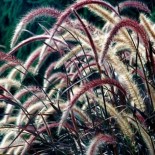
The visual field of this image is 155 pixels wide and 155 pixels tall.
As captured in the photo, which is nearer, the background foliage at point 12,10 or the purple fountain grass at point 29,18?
the purple fountain grass at point 29,18

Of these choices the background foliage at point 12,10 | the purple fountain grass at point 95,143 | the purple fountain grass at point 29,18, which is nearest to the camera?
the purple fountain grass at point 95,143

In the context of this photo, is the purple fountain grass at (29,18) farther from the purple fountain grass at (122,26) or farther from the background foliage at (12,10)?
the background foliage at (12,10)

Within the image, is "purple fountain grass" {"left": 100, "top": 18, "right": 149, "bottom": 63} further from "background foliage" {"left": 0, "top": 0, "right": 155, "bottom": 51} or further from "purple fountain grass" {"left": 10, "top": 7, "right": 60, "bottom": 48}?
"background foliage" {"left": 0, "top": 0, "right": 155, "bottom": 51}

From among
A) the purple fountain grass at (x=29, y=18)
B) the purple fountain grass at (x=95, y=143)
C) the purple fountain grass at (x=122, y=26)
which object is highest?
the purple fountain grass at (x=29, y=18)

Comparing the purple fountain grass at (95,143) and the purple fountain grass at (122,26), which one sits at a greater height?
the purple fountain grass at (122,26)

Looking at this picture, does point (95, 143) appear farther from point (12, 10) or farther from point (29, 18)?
point (12, 10)

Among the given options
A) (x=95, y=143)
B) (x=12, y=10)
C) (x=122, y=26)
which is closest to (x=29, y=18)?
(x=122, y=26)

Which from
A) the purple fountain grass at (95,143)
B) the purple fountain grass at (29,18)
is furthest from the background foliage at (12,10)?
the purple fountain grass at (95,143)

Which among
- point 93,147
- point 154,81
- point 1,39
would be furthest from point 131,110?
point 1,39

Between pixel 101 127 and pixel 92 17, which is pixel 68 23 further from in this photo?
pixel 92 17

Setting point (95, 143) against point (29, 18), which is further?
point (29, 18)

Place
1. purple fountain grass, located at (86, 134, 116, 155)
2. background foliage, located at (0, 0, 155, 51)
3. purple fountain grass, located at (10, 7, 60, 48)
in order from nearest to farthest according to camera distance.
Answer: purple fountain grass, located at (86, 134, 116, 155)
purple fountain grass, located at (10, 7, 60, 48)
background foliage, located at (0, 0, 155, 51)

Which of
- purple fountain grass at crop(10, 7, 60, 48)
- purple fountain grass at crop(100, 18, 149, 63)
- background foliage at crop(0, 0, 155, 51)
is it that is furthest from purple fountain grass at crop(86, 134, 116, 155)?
background foliage at crop(0, 0, 155, 51)

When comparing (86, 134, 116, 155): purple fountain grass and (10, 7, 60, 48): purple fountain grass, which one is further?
(10, 7, 60, 48): purple fountain grass
